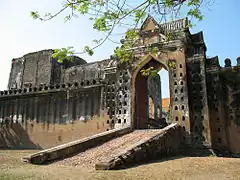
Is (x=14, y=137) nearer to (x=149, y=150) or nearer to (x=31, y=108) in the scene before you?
(x=31, y=108)

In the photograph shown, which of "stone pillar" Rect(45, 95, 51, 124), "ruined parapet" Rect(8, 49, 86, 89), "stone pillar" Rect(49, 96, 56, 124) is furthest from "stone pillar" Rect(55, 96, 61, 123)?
"ruined parapet" Rect(8, 49, 86, 89)

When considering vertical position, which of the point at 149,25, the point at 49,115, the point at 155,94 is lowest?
the point at 49,115

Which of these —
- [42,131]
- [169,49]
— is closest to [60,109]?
[42,131]

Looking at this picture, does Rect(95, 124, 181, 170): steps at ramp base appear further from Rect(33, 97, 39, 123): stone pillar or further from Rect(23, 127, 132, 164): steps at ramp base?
Rect(33, 97, 39, 123): stone pillar

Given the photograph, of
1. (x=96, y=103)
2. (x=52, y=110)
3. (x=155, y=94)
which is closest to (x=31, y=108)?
(x=52, y=110)

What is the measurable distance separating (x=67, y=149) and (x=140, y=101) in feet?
20.1

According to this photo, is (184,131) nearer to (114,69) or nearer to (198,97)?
(198,97)

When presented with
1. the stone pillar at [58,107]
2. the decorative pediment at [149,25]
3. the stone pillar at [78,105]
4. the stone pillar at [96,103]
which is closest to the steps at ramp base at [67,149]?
the stone pillar at [96,103]

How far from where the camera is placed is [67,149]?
8320 millimetres

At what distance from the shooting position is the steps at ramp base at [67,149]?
7.22 m

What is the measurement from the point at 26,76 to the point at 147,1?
21.1m

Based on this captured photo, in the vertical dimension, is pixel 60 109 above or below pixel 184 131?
above

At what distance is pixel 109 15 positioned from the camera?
19.4 ft

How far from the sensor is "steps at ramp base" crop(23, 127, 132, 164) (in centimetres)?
722
